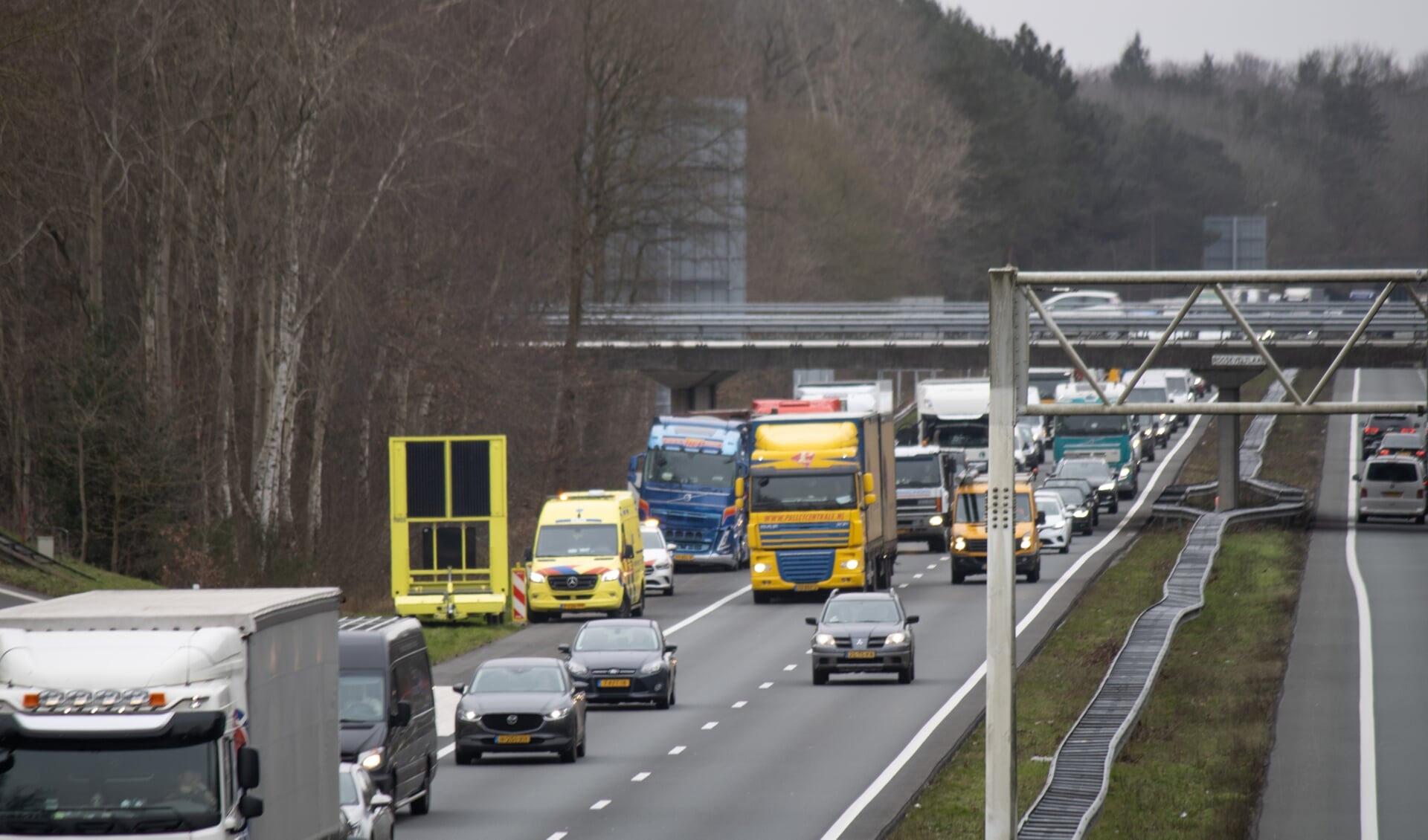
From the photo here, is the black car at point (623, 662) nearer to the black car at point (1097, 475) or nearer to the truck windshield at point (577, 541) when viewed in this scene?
the truck windshield at point (577, 541)

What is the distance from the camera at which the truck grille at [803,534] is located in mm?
44906

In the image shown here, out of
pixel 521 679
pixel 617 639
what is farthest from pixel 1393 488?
pixel 521 679

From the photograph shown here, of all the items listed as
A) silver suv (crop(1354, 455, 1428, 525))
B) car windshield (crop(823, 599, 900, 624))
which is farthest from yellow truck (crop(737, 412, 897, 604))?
silver suv (crop(1354, 455, 1428, 525))

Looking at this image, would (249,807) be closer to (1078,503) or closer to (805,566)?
(805,566)

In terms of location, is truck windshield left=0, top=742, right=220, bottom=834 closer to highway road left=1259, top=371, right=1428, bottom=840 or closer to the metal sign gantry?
the metal sign gantry

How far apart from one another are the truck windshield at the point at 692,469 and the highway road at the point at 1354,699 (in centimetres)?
1433

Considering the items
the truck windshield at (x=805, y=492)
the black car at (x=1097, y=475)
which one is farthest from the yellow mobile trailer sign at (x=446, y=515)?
the black car at (x=1097, y=475)

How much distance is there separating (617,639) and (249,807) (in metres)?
18.7

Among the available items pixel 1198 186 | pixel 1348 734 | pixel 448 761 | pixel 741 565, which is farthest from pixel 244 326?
pixel 1198 186

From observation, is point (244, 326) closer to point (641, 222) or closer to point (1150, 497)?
point (641, 222)

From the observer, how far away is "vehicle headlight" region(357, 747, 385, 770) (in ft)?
70.5

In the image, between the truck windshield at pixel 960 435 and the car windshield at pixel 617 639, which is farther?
the truck windshield at pixel 960 435

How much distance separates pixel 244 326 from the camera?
50688mm

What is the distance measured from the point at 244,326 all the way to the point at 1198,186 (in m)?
116
